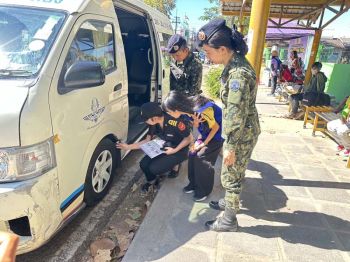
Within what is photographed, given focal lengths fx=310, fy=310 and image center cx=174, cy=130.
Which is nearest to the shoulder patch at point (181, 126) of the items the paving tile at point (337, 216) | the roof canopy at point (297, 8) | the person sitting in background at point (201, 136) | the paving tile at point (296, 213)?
the person sitting in background at point (201, 136)

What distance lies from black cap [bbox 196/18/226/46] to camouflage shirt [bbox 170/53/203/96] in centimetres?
171

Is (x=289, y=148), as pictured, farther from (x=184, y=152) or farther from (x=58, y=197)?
(x=58, y=197)

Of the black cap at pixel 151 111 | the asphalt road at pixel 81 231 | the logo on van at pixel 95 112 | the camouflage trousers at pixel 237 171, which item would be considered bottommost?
the asphalt road at pixel 81 231

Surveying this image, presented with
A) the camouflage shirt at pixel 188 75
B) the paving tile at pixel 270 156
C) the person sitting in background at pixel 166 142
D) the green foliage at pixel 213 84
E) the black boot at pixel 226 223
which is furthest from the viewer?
the green foliage at pixel 213 84

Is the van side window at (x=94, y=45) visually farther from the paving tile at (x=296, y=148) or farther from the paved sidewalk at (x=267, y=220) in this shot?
the paving tile at (x=296, y=148)

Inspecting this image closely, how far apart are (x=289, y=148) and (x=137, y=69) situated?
289cm

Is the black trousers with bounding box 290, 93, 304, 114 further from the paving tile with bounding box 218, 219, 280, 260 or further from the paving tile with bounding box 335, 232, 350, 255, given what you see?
the paving tile with bounding box 218, 219, 280, 260

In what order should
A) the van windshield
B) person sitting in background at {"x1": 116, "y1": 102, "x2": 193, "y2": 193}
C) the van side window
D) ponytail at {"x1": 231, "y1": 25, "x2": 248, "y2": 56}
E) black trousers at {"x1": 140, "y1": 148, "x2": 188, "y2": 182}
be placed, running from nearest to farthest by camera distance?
the van windshield → ponytail at {"x1": 231, "y1": 25, "x2": 248, "y2": 56} → the van side window → person sitting in background at {"x1": 116, "y1": 102, "x2": 193, "y2": 193} → black trousers at {"x1": 140, "y1": 148, "x2": 188, "y2": 182}

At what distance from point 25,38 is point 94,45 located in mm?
659

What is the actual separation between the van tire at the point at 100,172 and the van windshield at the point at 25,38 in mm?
961

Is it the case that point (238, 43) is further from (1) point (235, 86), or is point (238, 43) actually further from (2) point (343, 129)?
(2) point (343, 129)

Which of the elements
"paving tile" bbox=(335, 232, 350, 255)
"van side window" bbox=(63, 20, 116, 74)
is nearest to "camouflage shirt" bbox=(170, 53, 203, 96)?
"van side window" bbox=(63, 20, 116, 74)

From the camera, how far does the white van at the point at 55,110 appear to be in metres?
1.94

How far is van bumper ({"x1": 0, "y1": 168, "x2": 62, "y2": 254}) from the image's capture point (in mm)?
1913
